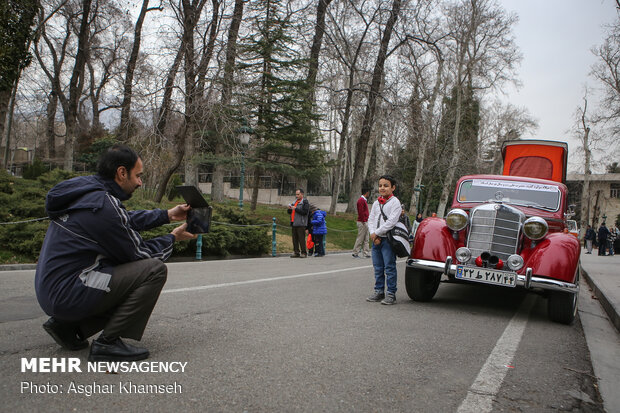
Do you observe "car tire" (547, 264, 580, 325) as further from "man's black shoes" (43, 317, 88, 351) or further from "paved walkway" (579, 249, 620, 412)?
"man's black shoes" (43, 317, 88, 351)

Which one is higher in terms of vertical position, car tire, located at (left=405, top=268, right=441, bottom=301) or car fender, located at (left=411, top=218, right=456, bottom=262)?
car fender, located at (left=411, top=218, right=456, bottom=262)

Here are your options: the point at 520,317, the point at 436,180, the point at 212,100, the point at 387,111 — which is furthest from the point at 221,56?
the point at 436,180

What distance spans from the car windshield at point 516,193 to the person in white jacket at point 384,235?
2.23 metres

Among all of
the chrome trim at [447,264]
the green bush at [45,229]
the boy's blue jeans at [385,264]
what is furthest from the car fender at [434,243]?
the green bush at [45,229]

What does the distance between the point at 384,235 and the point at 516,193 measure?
3.05 m

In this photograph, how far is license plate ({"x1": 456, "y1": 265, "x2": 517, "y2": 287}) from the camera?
20.5ft

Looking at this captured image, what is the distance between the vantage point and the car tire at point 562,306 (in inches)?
244

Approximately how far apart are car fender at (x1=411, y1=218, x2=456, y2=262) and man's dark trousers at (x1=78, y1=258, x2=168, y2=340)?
434cm

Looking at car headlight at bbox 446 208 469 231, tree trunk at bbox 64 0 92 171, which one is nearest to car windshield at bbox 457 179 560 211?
car headlight at bbox 446 208 469 231

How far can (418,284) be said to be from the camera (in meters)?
7.09

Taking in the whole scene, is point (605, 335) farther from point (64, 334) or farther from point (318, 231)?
point (318, 231)

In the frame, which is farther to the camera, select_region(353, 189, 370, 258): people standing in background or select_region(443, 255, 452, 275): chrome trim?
select_region(353, 189, 370, 258): people standing in background

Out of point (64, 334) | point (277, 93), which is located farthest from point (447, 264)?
point (277, 93)

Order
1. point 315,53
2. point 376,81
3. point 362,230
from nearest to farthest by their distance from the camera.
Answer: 1. point 362,230
2. point 315,53
3. point 376,81
